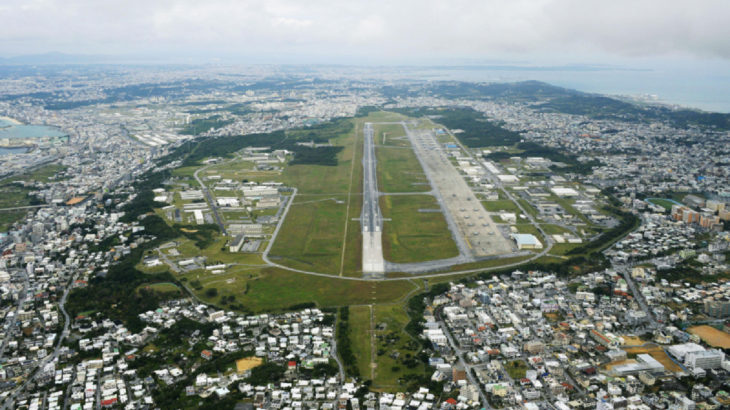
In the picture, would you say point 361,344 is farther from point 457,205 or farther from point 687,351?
point 457,205

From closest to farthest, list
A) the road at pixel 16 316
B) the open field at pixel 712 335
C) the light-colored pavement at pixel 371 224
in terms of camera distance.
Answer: the open field at pixel 712 335
the road at pixel 16 316
the light-colored pavement at pixel 371 224

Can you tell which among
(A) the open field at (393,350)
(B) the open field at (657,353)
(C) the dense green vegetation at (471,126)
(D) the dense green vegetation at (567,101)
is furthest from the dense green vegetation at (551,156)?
(A) the open field at (393,350)

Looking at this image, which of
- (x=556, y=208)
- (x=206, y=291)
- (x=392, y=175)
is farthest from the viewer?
(x=392, y=175)

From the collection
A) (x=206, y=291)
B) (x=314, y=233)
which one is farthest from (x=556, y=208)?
(x=206, y=291)

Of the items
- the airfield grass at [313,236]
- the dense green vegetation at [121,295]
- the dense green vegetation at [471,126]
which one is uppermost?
the dense green vegetation at [471,126]

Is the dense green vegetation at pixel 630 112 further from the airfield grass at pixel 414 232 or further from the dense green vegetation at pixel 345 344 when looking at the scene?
the dense green vegetation at pixel 345 344

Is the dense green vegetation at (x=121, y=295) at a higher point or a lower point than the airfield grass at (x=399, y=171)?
lower
